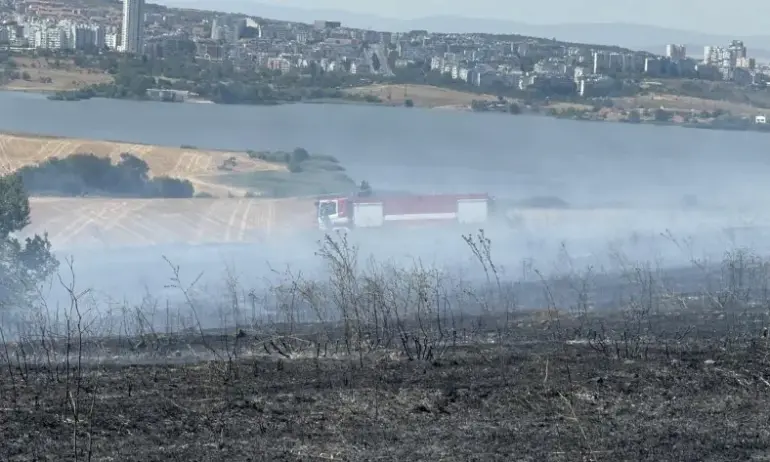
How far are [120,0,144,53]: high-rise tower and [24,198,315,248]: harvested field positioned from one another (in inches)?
962

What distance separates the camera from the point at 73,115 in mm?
53125

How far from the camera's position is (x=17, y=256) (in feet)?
82.2

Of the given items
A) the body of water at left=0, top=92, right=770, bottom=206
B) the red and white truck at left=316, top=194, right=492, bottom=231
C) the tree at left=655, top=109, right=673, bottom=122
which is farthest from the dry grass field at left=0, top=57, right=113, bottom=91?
the tree at left=655, top=109, right=673, bottom=122

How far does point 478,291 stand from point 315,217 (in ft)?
46.2

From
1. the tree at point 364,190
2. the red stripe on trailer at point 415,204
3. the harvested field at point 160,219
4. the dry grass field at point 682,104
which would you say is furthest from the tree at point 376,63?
the red stripe on trailer at point 415,204

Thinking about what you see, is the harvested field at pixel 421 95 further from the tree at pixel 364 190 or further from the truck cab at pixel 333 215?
the truck cab at pixel 333 215

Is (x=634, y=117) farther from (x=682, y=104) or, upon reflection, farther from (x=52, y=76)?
(x=52, y=76)

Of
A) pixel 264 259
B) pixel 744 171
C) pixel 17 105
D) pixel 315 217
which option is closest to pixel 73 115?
pixel 17 105

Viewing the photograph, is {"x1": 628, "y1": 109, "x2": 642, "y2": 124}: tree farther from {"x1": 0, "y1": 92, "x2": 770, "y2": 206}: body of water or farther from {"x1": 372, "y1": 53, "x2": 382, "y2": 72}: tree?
{"x1": 372, "y1": 53, "x2": 382, "y2": 72}: tree

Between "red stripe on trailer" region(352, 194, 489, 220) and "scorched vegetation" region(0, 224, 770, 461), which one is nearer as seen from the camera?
"scorched vegetation" region(0, 224, 770, 461)

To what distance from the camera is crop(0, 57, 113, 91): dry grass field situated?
55.1 meters

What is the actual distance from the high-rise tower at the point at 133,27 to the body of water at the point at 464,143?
807cm

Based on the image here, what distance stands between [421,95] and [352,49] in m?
9.76

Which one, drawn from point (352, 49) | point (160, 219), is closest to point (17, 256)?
point (160, 219)
